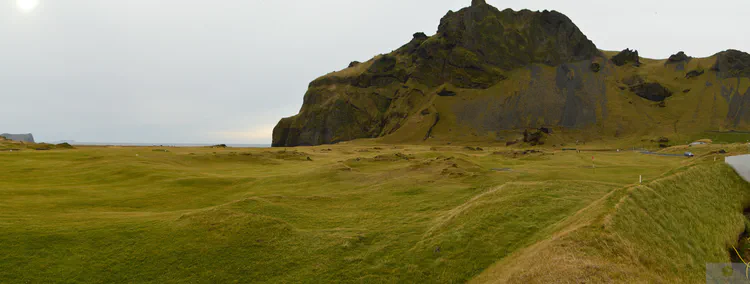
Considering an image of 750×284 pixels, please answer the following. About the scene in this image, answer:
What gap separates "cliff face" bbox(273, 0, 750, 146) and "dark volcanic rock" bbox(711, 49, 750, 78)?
1.07 feet

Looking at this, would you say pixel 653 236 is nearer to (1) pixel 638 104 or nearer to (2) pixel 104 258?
(2) pixel 104 258

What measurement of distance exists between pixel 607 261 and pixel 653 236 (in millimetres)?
2736

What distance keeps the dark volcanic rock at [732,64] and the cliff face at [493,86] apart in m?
0.32

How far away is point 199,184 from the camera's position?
2717 centimetres

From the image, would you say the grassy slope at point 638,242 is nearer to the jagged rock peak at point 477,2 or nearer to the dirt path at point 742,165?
the dirt path at point 742,165

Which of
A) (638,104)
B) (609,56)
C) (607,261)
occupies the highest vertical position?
(609,56)

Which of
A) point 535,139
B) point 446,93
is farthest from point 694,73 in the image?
point 446,93

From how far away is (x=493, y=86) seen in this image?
165750mm

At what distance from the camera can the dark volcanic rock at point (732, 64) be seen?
141375 mm

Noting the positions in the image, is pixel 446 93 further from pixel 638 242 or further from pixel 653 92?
pixel 638 242

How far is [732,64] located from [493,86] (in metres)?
98.0

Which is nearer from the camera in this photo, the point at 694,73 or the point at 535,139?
the point at 535,139

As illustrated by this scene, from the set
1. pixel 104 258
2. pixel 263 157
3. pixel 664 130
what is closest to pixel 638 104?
pixel 664 130

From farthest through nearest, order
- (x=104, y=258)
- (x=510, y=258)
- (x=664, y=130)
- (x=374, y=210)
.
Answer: (x=664, y=130), (x=374, y=210), (x=104, y=258), (x=510, y=258)
